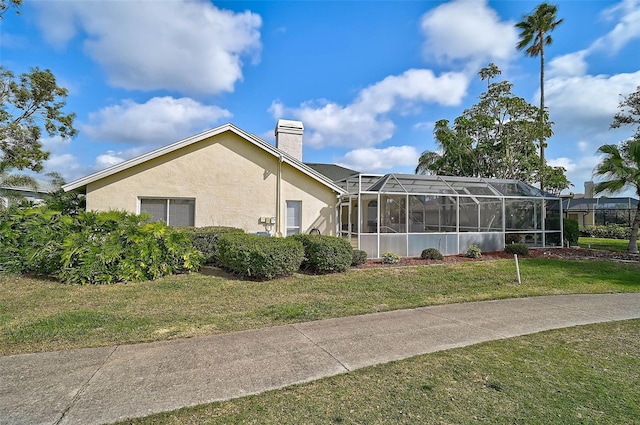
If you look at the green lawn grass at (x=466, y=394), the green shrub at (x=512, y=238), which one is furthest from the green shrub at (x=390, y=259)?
the green shrub at (x=512, y=238)

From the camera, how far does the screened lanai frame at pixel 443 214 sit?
41.6ft

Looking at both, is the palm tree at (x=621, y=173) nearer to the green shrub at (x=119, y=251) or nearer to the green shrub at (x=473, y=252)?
the green shrub at (x=473, y=252)

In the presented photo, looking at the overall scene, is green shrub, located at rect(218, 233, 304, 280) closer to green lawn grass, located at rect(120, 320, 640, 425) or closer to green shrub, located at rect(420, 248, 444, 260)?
green lawn grass, located at rect(120, 320, 640, 425)

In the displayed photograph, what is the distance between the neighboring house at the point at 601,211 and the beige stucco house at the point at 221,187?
22.5 metres

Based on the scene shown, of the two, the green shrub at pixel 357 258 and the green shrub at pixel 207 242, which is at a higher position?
the green shrub at pixel 207 242

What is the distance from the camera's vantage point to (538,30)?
23.3 metres

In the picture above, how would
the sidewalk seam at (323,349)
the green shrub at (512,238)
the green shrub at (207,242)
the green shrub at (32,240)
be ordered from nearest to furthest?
the sidewalk seam at (323,349) → the green shrub at (32,240) → the green shrub at (207,242) → the green shrub at (512,238)

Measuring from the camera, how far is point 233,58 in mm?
12617

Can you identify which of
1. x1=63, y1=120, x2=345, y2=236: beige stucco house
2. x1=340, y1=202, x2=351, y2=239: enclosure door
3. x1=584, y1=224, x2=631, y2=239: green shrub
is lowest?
x1=584, y1=224, x2=631, y2=239: green shrub

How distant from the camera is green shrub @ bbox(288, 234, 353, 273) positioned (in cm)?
918

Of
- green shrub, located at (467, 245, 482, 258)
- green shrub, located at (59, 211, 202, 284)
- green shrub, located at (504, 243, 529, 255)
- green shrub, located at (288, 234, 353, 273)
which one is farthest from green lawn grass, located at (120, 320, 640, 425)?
green shrub, located at (504, 243, 529, 255)

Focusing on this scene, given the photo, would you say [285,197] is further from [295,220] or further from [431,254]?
[431,254]

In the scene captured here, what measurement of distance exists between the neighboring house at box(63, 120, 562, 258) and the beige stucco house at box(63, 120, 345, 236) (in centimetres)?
4

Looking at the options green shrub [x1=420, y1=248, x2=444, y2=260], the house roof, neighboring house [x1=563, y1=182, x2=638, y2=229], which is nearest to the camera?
the house roof
